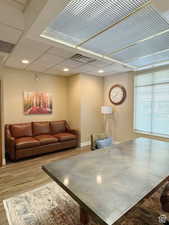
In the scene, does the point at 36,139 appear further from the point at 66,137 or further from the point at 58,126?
the point at 58,126

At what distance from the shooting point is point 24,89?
14.4 feet

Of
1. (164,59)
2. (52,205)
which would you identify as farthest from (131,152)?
(164,59)

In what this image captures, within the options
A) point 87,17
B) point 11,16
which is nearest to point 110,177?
point 87,17

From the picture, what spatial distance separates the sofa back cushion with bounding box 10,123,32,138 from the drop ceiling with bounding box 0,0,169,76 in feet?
6.34

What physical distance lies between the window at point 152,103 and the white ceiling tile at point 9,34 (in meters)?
3.53

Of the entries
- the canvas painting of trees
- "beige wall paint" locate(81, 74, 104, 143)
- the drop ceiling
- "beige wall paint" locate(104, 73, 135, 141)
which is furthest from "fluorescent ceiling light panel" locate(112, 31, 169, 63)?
the canvas painting of trees

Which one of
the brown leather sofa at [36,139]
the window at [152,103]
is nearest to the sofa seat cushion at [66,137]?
the brown leather sofa at [36,139]

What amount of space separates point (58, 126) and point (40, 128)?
0.68 metres

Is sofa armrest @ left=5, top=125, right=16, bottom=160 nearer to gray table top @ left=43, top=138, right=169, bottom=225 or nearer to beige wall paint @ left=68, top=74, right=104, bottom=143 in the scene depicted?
beige wall paint @ left=68, top=74, right=104, bottom=143

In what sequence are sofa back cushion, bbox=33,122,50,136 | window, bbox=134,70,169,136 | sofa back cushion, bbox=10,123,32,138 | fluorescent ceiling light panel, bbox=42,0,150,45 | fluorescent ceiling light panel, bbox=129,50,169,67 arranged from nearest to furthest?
fluorescent ceiling light panel, bbox=42,0,150,45 < fluorescent ceiling light panel, bbox=129,50,169,67 < window, bbox=134,70,169,136 < sofa back cushion, bbox=10,123,32,138 < sofa back cushion, bbox=33,122,50,136

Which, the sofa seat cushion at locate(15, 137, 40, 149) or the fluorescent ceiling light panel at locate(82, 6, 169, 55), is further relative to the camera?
the sofa seat cushion at locate(15, 137, 40, 149)

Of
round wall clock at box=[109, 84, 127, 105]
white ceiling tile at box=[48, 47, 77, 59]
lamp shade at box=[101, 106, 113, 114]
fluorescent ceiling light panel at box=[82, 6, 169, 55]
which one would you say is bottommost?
lamp shade at box=[101, 106, 113, 114]

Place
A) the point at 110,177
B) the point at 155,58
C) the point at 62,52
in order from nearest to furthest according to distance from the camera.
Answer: the point at 110,177, the point at 62,52, the point at 155,58

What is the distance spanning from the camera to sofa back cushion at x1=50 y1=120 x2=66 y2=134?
4.79m
